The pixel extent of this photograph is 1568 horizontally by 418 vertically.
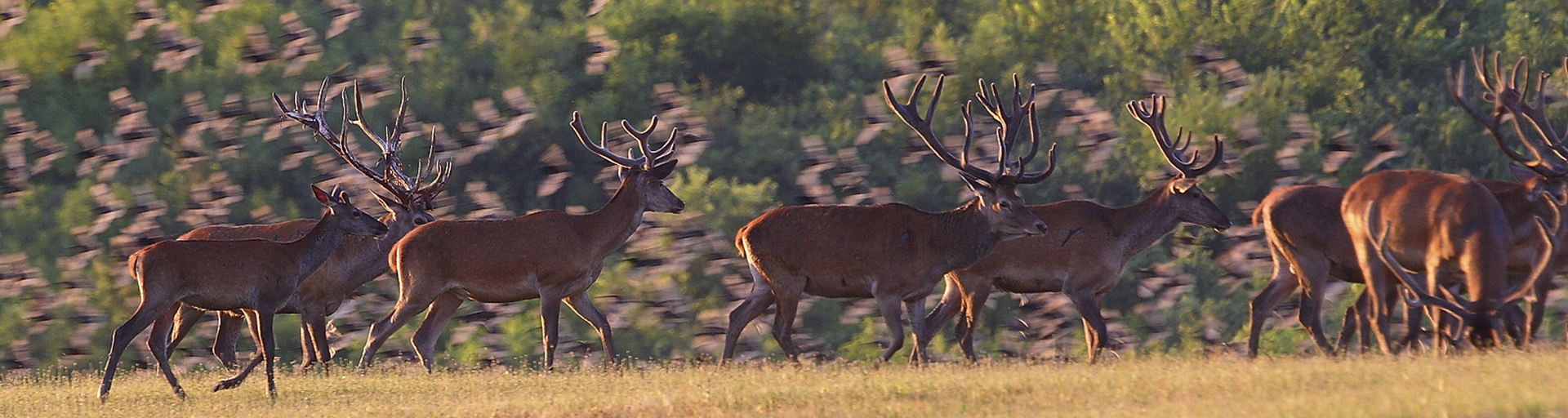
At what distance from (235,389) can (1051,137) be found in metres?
25.5

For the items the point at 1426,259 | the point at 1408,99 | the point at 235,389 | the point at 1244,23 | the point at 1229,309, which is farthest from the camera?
the point at 1244,23

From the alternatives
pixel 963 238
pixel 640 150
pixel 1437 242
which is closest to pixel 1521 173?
pixel 1437 242

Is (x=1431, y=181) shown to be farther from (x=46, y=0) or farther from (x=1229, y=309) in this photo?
(x=46, y=0)

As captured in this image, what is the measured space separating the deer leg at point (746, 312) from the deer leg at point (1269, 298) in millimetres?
3796

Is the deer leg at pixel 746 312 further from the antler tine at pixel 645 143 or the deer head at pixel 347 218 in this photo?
the deer head at pixel 347 218

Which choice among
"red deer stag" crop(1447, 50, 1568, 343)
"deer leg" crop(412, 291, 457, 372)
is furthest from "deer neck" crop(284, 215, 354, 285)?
"red deer stag" crop(1447, 50, 1568, 343)

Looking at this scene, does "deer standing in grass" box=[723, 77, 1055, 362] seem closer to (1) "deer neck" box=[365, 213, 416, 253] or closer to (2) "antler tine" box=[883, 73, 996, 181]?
(2) "antler tine" box=[883, 73, 996, 181]

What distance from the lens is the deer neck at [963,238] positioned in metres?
16.6

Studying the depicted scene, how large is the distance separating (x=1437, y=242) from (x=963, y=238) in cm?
374

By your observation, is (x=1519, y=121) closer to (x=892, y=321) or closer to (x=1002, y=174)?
(x=1002, y=174)

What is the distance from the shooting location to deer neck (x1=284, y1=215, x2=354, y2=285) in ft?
50.9

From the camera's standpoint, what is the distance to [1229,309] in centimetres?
3319

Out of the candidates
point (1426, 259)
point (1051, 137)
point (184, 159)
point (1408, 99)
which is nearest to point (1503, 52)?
point (1408, 99)

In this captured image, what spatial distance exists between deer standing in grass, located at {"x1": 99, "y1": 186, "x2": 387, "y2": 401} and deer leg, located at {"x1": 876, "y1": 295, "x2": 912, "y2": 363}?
4196 millimetres
